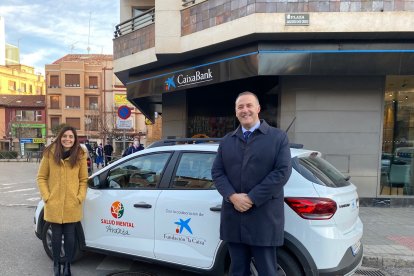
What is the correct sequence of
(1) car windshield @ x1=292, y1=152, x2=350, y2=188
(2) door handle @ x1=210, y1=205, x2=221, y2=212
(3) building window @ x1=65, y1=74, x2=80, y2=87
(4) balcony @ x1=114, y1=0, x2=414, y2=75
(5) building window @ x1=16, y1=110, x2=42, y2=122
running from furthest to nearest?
(5) building window @ x1=16, y1=110, x2=42, y2=122 < (3) building window @ x1=65, y1=74, x2=80, y2=87 < (4) balcony @ x1=114, y1=0, x2=414, y2=75 < (2) door handle @ x1=210, y1=205, x2=221, y2=212 < (1) car windshield @ x1=292, y1=152, x2=350, y2=188

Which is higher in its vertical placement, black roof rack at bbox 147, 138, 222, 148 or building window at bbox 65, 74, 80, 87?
building window at bbox 65, 74, 80, 87

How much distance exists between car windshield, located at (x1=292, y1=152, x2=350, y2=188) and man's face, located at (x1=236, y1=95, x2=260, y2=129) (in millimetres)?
768

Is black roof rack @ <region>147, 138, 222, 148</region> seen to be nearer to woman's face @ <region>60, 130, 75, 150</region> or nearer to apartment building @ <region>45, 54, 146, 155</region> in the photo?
woman's face @ <region>60, 130, 75, 150</region>

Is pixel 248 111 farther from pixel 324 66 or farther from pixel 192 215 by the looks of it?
pixel 324 66

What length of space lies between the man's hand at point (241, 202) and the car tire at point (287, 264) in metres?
0.79

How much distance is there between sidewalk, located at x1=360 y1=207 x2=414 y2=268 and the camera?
4406 millimetres

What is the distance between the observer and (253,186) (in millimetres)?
2559

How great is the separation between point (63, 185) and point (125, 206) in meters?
0.70

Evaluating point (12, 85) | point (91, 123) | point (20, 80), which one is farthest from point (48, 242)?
point (20, 80)

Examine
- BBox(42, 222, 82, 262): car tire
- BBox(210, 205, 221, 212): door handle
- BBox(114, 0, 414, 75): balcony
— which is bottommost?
BBox(42, 222, 82, 262): car tire

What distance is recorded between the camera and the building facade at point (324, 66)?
7023mm

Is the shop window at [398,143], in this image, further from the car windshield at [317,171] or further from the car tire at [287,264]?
the car tire at [287,264]

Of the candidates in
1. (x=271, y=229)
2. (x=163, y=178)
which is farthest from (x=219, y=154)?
(x=163, y=178)

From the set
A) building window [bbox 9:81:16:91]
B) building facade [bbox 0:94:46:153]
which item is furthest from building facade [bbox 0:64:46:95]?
building facade [bbox 0:94:46:153]
